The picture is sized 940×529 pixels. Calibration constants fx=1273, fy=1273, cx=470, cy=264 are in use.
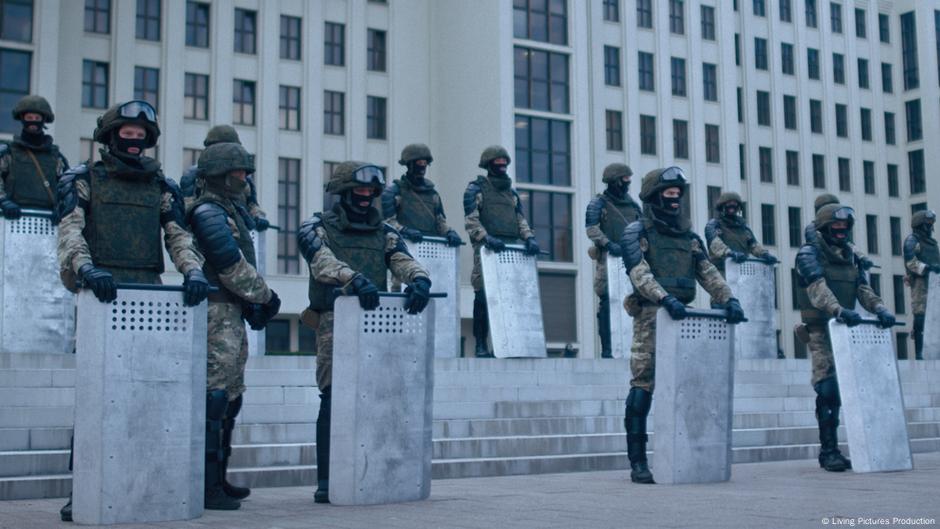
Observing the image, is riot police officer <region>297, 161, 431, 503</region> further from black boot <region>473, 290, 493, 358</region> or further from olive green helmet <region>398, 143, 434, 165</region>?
black boot <region>473, 290, 493, 358</region>

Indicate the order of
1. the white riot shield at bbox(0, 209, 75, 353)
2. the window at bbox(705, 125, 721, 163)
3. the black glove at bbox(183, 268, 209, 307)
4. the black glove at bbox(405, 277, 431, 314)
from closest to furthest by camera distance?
the black glove at bbox(183, 268, 209, 307) → the black glove at bbox(405, 277, 431, 314) → the white riot shield at bbox(0, 209, 75, 353) → the window at bbox(705, 125, 721, 163)

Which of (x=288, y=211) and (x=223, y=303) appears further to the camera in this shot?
(x=288, y=211)

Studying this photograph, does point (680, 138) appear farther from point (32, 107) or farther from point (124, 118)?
point (124, 118)

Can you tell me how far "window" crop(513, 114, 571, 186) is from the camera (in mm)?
51188

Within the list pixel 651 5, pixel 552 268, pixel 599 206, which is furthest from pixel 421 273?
pixel 651 5

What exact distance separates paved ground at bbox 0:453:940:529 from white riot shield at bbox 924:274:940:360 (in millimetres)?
12906

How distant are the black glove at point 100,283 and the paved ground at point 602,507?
1.44 meters

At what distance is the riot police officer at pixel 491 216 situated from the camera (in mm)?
17422

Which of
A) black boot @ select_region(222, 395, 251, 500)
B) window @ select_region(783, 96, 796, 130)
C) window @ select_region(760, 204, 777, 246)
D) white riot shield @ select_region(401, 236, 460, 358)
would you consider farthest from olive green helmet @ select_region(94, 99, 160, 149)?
window @ select_region(783, 96, 796, 130)

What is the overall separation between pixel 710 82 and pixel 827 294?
4792 cm

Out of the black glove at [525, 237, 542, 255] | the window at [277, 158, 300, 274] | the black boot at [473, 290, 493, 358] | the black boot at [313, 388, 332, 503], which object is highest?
the window at [277, 158, 300, 274]

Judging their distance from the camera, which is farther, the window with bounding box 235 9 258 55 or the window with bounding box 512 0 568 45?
the window with bounding box 512 0 568 45

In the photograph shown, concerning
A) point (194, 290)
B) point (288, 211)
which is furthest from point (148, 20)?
point (194, 290)

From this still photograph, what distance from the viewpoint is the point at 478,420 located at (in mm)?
14016
